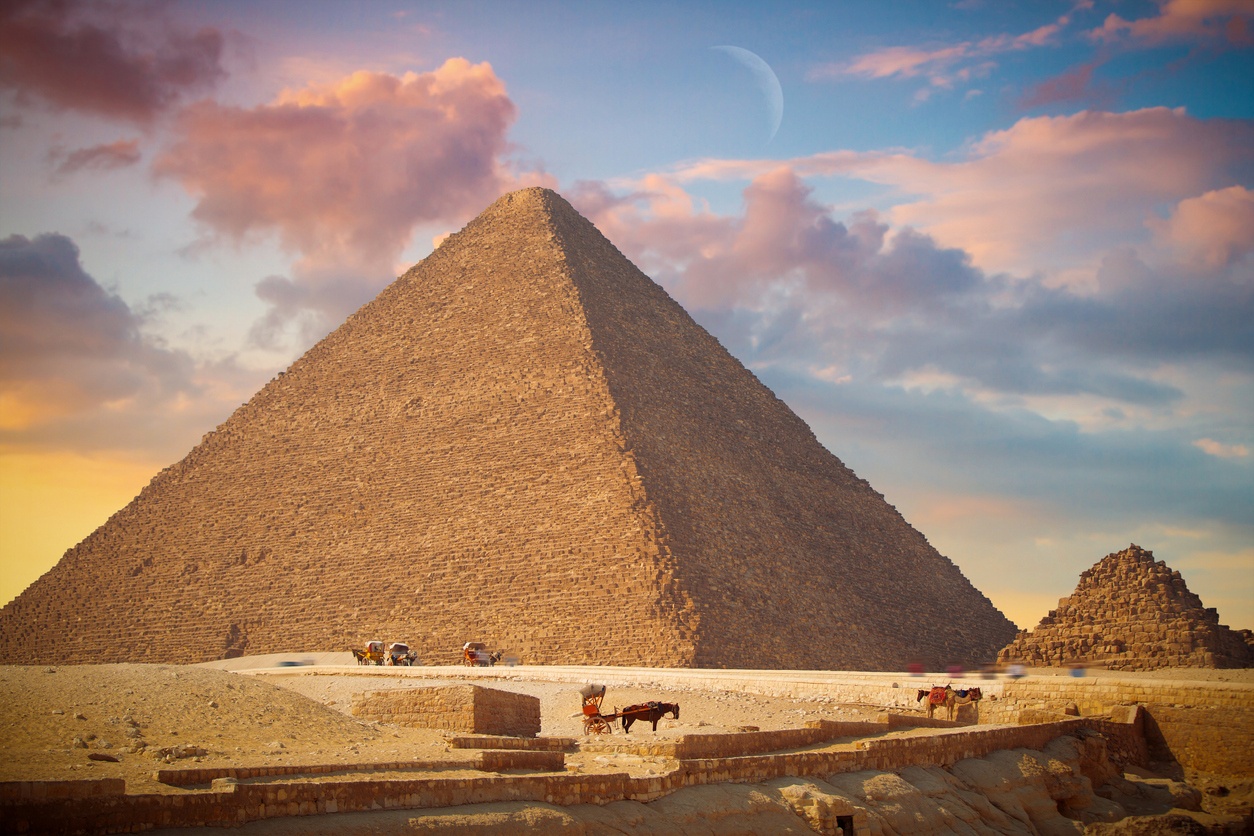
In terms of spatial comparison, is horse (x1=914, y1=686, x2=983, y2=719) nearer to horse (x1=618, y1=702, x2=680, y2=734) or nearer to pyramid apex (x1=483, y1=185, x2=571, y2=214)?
horse (x1=618, y1=702, x2=680, y2=734)

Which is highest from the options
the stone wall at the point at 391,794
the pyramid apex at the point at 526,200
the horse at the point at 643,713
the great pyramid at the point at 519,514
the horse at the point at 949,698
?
the pyramid apex at the point at 526,200

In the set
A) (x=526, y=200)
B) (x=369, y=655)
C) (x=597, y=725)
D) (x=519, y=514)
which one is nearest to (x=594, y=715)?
(x=597, y=725)

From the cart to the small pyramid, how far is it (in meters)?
15.3

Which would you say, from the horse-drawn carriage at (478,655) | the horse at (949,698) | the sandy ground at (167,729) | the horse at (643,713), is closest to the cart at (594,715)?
the horse at (643,713)

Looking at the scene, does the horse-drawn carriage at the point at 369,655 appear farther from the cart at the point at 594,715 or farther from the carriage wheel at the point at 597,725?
the carriage wheel at the point at 597,725

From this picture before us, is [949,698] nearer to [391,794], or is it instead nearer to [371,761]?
[371,761]

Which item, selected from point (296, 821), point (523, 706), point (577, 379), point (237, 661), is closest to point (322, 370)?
point (577, 379)

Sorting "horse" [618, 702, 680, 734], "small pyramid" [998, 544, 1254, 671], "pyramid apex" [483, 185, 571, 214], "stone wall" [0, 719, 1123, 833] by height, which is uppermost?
"pyramid apex" [483, 185, 571, 214]

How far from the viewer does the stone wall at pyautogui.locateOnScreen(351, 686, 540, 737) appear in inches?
518

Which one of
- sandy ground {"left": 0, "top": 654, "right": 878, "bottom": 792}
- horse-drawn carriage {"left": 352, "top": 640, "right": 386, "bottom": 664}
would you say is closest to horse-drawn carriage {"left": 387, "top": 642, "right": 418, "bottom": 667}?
horse-drawn carriage {"left": 352, "top": 640, "right": 386, "bottom": 664}

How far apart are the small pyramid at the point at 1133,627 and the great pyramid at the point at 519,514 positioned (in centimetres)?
687

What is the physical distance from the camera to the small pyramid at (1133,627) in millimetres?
27984

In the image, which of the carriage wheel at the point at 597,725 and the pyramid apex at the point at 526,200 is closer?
the carriage wheel at the point at 597,725

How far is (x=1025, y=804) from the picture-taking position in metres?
14.3
